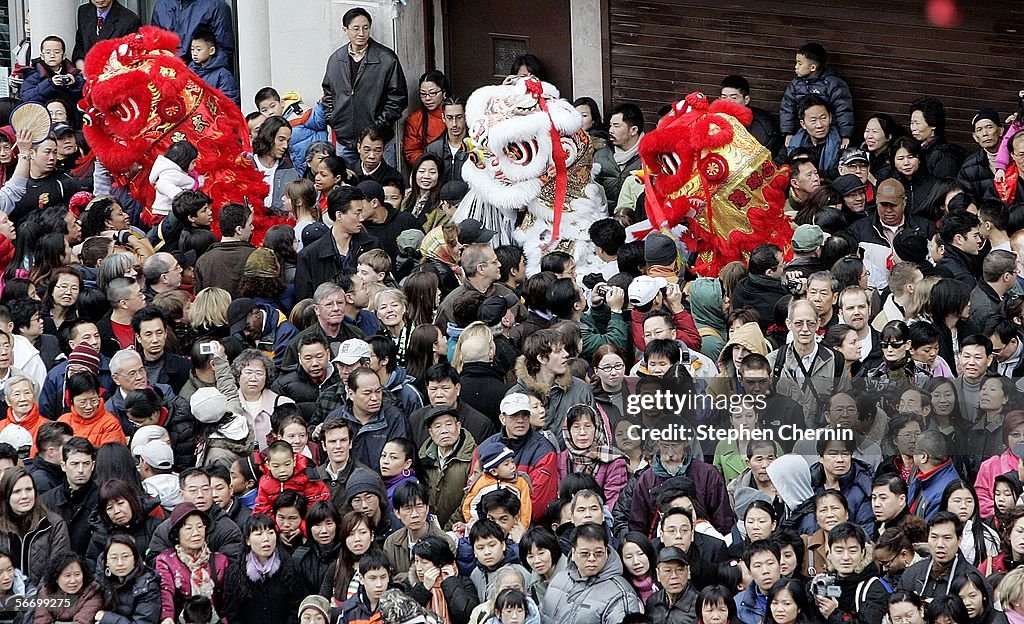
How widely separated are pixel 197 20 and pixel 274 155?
2.66 metres

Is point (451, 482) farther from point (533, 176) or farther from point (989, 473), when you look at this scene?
point (533, 176)

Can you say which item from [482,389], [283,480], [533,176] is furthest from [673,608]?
[533,176]

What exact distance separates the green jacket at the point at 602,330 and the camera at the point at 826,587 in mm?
2458

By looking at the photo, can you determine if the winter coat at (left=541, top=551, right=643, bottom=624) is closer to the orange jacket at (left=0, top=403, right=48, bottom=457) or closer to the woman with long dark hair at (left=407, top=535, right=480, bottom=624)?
the woman with long dark hair at (left=407, top=535, right=480, bottom=624)

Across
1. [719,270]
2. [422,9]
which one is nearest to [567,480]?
[719,270]

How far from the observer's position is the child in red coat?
1196 centimetres

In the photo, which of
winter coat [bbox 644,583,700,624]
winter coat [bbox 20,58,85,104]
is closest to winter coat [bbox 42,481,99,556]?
winter coat [bbox 644,583,700,624]

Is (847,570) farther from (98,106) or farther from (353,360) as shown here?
(98,106)

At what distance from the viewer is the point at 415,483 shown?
38.5ft

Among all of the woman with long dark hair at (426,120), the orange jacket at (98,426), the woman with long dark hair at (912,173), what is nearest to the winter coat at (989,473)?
the woman with long dark hair at (912,173)

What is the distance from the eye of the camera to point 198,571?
11.5 metres

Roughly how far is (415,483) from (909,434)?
2.54 metres

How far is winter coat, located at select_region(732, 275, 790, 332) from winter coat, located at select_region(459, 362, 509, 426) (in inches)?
66.5

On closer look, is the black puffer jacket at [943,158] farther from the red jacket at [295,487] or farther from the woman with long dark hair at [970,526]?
the red jacket at [295,487]
